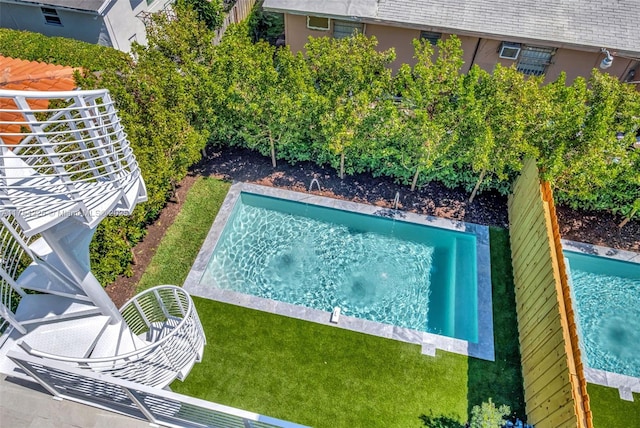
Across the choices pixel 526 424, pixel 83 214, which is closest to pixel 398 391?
pixel 526 424

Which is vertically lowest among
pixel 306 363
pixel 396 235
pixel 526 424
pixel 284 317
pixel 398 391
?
pixel 526 424

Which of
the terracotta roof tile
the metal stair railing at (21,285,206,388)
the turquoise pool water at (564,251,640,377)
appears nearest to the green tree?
the turquoise pool water at (564,251,640,377)

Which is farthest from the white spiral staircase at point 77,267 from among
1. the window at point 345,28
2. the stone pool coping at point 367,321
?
the window at point 345,28

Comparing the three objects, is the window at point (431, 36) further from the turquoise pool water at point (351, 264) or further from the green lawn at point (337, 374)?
the green lawn at point (337, 374)

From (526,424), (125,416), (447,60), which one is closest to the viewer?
(125,416)

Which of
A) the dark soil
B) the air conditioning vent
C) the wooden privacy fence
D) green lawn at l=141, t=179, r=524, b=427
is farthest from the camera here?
the air conditioning vent

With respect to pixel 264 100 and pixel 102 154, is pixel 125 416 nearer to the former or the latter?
pixel 102 154

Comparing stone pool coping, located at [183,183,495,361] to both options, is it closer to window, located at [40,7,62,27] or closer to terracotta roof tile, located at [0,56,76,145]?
terracotta roof tile, located at [0,56,76,145]
